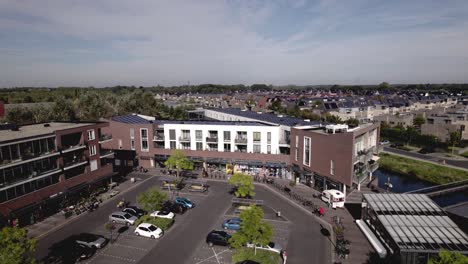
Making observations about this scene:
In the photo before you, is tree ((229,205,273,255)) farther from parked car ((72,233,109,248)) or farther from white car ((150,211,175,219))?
parked car ((72,233,109,248))

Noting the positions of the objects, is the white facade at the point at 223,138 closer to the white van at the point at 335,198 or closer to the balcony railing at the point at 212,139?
the balcony railing at the point at 212,139

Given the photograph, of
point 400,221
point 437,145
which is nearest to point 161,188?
point 400,221

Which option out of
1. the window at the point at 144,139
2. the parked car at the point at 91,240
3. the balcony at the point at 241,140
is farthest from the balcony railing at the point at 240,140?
the parked car at the point at 91,240

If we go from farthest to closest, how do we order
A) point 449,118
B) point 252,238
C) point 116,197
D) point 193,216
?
point 449,118
point 116,197
point 193,216
point 252,238

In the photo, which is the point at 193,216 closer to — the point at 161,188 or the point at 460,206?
the point at 161,188

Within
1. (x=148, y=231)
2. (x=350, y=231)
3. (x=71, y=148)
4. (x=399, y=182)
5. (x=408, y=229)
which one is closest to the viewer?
(x=408, y=229)

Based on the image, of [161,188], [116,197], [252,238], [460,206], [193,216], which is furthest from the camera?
[161,188]

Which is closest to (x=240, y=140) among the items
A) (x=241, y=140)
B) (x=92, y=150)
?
(x=241, y=140)

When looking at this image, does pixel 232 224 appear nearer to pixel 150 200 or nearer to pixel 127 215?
pixel 150 200
